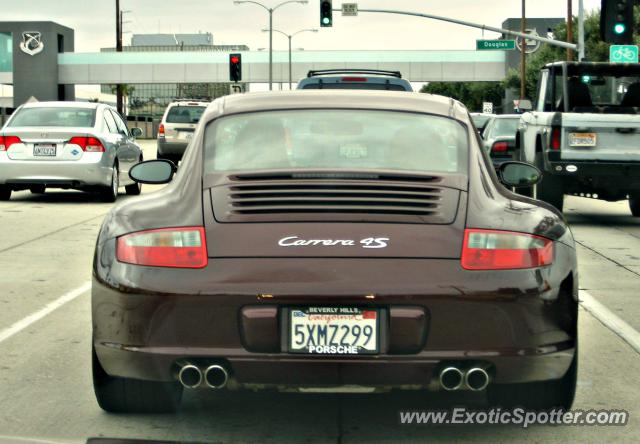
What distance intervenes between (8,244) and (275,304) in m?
9.14

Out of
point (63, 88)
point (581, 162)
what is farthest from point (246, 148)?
point (63, 88)

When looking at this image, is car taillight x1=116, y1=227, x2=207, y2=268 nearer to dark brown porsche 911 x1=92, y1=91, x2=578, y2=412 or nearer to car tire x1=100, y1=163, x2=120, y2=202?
dark brown porsche 911 x1=92, y1=91, x2=578, y2=412

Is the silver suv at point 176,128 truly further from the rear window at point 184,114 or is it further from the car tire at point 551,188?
the car tire at point 551,188

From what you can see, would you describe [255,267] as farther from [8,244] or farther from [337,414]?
[8,244]

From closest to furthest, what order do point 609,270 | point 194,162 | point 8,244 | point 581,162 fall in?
point 194,162
point 609,270
point 8,244
point 581,162

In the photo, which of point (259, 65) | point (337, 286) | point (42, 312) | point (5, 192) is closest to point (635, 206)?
point (5, 192)

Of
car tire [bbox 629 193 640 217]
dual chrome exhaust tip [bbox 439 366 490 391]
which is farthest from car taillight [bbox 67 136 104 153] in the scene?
dual chrome exhaust tip [bbox 439 366 490 391]

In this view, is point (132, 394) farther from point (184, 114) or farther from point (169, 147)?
point (184, 114)

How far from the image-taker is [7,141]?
19359 mm

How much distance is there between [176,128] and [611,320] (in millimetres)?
26264

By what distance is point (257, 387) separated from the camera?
4684 mm

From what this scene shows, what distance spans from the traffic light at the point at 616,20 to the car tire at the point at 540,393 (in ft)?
79.6

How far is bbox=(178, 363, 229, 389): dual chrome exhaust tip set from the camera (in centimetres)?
469

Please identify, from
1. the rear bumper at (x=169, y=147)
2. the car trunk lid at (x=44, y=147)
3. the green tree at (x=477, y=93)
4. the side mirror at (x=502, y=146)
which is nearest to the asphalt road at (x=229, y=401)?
the car trunk lid at (x=44, y=147)
